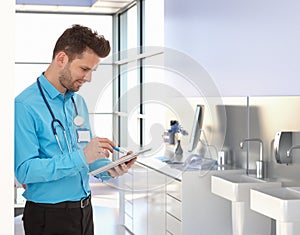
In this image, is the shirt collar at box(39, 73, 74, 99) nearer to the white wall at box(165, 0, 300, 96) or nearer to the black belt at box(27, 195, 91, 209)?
the black belt at box(27, 195, 91, 209)

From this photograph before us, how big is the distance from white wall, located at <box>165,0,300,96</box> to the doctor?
6.46ft

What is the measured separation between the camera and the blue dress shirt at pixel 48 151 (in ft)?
6.59

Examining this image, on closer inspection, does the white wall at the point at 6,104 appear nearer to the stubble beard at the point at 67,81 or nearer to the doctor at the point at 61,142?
the doctor at the point at 61,142

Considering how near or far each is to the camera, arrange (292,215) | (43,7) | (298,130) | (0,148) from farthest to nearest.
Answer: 1. (43,7)
2. (298,130)
3. (292,215)
4. (0,148)

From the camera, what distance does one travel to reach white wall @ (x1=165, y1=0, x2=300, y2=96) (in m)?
3.89

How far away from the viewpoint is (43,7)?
8.64 metres

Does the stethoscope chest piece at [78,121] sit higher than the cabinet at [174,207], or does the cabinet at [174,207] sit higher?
the stethoscope chest piece at [78,121]

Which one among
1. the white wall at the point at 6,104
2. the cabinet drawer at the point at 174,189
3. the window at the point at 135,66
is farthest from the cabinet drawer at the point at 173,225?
the white wall at the point at 6,104

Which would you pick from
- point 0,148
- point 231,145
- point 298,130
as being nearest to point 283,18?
point 298,130

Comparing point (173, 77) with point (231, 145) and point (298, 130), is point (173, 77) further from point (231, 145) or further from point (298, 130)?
point (231, 145)

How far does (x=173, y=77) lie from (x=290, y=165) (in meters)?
1.67

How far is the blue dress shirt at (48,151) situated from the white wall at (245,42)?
1.96m

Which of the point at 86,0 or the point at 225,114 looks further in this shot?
the point at 86,0

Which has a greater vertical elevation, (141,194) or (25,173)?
(25,173)
